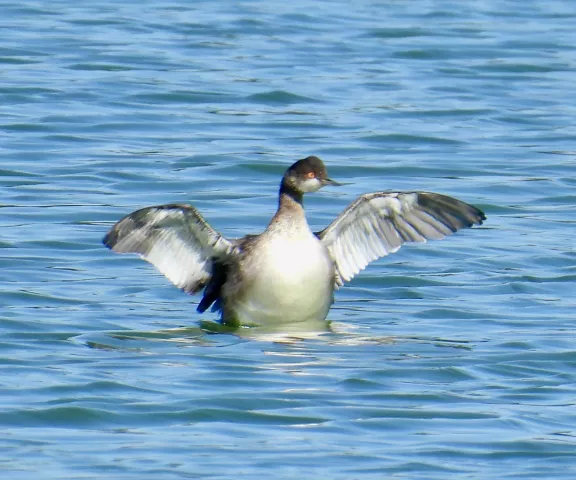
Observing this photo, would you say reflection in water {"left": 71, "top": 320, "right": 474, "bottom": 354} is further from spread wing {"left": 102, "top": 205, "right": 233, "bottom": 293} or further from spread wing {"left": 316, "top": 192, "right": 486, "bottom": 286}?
spread wing {"left": 316, "top": 192, "right": 486, "bottom": 286}

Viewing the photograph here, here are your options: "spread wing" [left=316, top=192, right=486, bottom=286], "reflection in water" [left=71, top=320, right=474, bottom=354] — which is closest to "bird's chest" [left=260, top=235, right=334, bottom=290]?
"reflection in water" [left=71, top=320, right=474, bottom=354]

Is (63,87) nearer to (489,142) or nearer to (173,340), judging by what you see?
(489,142)

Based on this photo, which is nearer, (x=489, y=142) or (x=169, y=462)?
(x=169, y=462)

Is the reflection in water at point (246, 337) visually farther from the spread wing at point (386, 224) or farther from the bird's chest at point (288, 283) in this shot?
the spread wing at point (386, 224)

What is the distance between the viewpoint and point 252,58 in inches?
894

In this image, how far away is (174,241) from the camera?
1165cm

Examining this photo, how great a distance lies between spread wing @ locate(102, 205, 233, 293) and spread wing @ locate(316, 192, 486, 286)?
0.82 metres

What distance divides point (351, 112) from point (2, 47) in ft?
17.6

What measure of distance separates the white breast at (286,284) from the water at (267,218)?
0.28 m

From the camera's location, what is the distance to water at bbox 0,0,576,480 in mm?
8695

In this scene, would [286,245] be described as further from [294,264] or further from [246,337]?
[246,337]

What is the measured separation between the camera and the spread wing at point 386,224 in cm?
1174

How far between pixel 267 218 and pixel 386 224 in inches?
117

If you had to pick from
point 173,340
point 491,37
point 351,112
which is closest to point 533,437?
point 173,340
